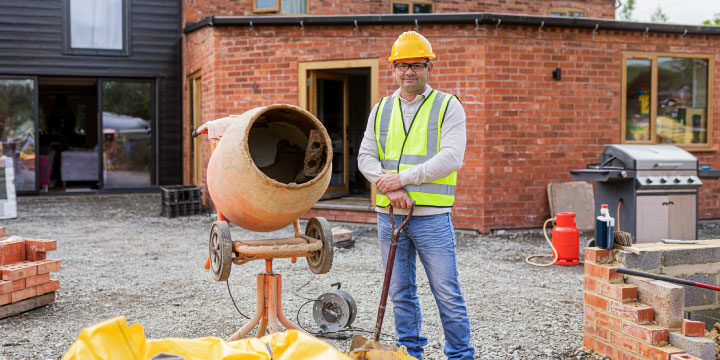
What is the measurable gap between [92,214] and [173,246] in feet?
13.7

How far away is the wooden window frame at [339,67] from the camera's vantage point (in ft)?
34.0

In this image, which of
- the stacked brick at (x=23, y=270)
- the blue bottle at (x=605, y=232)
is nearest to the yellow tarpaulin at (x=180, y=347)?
the blue bottle at (x=605, y=232)

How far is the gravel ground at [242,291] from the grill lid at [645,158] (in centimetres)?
144

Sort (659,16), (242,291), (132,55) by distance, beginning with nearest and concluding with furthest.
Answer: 1. (242,291)
2. (132,55)
3. (659,16)

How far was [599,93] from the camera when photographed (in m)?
10.3

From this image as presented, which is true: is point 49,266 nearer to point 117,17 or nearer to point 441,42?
point 441,42

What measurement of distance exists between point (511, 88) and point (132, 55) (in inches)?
375

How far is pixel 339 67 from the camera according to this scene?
10539mm

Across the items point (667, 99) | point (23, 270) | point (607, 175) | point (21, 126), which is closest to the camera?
point (23, 270)

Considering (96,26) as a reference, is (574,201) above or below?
below

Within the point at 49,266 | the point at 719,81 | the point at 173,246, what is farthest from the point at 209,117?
the point at 719,81

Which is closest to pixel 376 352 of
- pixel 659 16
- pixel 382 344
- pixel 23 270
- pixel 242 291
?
pixel 382 344

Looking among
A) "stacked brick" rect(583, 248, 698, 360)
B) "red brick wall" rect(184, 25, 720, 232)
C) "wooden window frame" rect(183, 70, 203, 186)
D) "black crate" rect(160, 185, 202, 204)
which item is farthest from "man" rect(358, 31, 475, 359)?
"wooden window frame" rect(183, 70, 203, 186)

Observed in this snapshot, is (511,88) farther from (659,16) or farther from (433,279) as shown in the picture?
(659,16)
